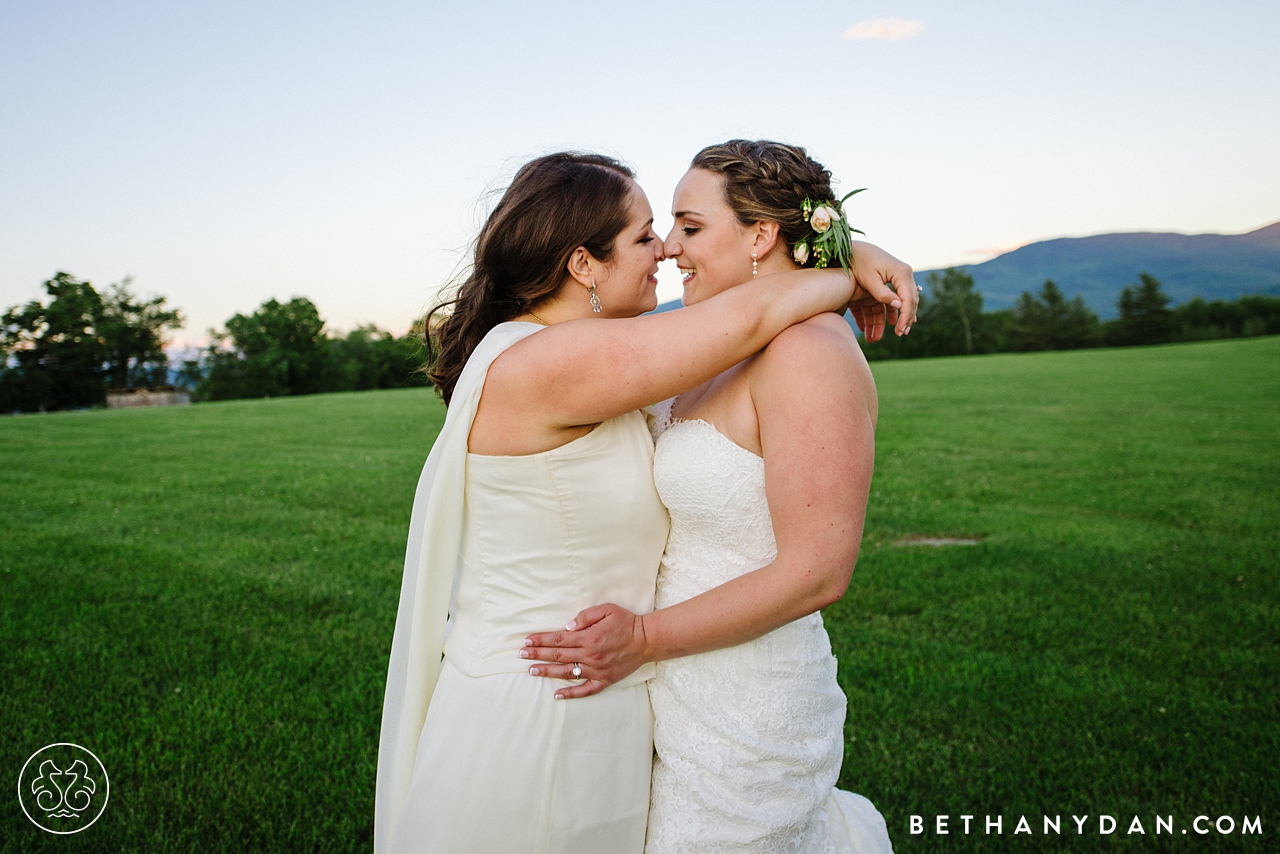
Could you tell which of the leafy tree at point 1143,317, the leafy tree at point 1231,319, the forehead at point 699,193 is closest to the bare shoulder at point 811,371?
the forehead at point 699,193

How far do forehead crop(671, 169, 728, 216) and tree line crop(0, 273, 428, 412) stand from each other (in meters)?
60.7

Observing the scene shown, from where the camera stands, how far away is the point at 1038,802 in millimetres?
4223

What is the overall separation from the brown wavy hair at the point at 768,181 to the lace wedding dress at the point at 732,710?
75 cm

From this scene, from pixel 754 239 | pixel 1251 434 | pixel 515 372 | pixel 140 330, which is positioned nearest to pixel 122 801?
pixel 515 372

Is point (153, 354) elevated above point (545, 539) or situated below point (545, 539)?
above

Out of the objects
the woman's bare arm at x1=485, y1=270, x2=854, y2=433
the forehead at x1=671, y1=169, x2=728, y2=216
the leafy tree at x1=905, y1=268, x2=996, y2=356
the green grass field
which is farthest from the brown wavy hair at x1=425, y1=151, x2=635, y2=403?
the leafy tree at x1=905, y1=268, x2=996, y2=356

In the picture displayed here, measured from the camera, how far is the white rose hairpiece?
2.74 meters

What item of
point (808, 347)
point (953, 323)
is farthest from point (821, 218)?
point (953, 323)

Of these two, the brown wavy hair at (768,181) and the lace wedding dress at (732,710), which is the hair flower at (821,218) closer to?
the brown wavy hair at (768,181)

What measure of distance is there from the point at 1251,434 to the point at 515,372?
19002mm

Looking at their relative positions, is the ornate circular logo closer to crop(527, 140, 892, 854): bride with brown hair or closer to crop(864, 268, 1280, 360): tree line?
crop(527, 140, 892, 854): bride with brown hair

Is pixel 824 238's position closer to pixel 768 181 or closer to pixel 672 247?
pixel 768 181

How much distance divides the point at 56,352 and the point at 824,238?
3110 inches

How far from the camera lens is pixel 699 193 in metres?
2.81
